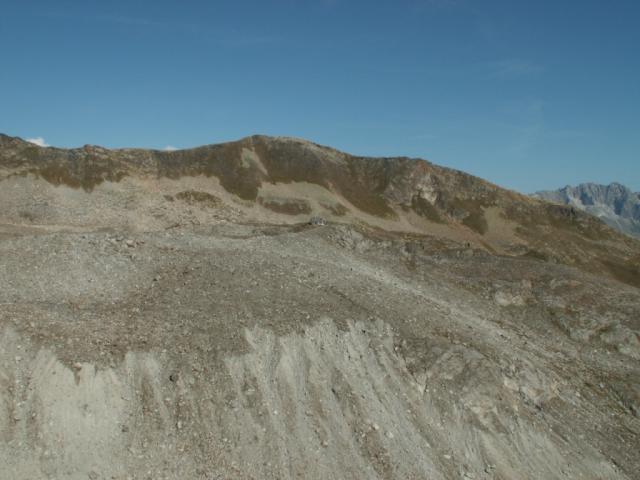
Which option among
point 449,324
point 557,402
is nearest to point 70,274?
point 449,324

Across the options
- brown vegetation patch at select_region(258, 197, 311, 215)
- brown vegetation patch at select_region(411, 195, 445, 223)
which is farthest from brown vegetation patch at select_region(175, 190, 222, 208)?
brown vegetation patch at select_region(411, 195, 445, 223)

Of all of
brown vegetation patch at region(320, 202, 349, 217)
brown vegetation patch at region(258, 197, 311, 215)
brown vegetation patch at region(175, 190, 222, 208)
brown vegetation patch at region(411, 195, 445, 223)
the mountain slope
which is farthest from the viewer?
brown vegetation patch at region(411, 195, 445, 223)

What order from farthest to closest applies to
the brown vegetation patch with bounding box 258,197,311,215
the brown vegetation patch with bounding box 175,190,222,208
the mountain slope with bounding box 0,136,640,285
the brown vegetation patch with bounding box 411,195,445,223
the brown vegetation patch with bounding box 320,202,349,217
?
the brown vegetation patch with bounding box 411,195,445,223, the brown vegetation patch with bounding box 320,202,349,217, the brown vegetation patch with bounding box 258,197,311,215, the brown vegetation patch with bounding box 175,190,222,208, the mountain slope with bounding box 0,136,640,285

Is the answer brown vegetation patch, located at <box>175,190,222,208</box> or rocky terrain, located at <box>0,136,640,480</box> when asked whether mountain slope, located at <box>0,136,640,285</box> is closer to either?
brown vegetation patch, located at <box>175,190,222,208</box>

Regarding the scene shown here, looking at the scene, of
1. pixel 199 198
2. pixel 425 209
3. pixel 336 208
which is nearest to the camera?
pixel 199 198

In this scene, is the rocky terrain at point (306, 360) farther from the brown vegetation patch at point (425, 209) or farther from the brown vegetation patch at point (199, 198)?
the brown vegetation patch at point (425, 209)

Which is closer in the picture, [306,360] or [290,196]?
[306,360]

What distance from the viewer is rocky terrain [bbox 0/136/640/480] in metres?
19.8

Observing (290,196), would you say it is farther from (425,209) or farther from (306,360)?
(306,360)

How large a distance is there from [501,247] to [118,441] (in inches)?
4234

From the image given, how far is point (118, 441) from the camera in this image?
→ 754 inches

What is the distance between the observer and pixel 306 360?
2466 centimetres

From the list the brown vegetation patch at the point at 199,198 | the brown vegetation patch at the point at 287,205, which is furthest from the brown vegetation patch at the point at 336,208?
the brown vegetation patch at the point at 199,198

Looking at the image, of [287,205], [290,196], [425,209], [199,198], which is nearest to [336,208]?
[290,196]
